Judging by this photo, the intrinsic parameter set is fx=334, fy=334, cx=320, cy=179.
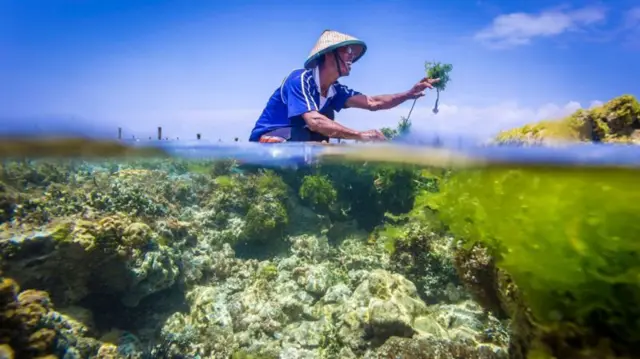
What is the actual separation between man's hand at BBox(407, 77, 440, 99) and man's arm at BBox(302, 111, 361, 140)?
7.68 ft

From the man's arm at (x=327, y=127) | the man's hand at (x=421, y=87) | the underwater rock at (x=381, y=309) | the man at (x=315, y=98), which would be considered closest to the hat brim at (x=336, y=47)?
the man at (x=315, y=98)

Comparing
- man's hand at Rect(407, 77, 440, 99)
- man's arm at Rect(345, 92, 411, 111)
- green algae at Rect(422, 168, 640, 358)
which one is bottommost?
green algae at Rect(422, 168, 640, 358)

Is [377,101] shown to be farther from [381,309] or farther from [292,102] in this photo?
[381,309]

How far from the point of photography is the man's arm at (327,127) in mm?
5945

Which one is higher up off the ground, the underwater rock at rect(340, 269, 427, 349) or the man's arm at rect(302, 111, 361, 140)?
the man's arm at rect(302, 111, 361, 140)

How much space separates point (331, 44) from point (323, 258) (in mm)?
6172

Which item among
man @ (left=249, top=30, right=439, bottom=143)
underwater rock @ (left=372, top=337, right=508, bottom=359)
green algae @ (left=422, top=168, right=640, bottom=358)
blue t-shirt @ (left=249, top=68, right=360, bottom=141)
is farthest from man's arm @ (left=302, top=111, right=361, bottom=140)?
underwater rock @ (left=372, top=337, right=508, bottom=359)

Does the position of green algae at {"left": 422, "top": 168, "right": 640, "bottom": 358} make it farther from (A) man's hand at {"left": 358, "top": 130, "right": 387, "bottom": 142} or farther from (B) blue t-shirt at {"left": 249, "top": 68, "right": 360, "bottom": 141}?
(B) blue t-shirt at {"left": 249, "top": 68, "right": 360, "bottom": 141}

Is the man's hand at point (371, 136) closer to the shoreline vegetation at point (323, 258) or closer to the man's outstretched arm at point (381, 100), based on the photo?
the shoreline vegetation at point (323, 258)

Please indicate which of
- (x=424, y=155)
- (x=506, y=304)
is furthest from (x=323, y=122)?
(x=506, y=304)

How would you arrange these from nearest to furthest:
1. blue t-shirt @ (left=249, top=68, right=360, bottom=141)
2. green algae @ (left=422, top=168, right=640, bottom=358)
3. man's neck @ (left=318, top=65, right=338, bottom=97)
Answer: green algae @ (left=422, top=168, right=640, bottom=358)
blue t-shirt @ (left=249, top=68, right=360, bottom=141)
man's neck @ (left=318, top=65, right=338, bottom=97)

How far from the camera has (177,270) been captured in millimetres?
8648

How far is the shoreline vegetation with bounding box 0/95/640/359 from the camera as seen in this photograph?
10.8ft

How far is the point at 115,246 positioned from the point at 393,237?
6.79 metres
